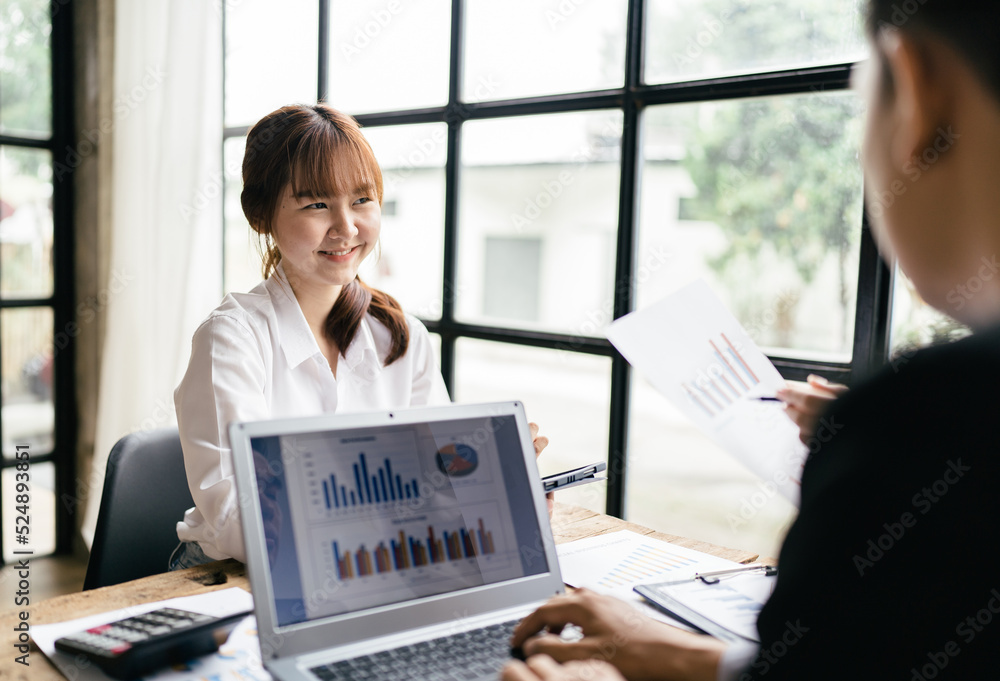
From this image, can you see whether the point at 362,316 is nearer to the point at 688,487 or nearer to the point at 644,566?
the point at 644,566

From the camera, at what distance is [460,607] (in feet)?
2.91

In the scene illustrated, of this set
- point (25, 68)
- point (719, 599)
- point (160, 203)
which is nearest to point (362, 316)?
point (719, 599)

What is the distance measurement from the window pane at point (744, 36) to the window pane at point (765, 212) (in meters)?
0.08

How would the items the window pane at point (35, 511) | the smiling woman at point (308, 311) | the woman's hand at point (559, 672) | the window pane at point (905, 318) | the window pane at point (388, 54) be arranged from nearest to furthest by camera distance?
the woman's hand at point (559, 672) → the smiling woman at point (308, 311) → the window pane at point (905, 318) → the window pane at point (388, 54) → the window pane at point (35, 511)

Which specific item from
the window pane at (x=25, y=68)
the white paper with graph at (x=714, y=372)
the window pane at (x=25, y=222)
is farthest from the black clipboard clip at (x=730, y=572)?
the window pane at (x=25, y=68)

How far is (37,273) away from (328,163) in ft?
6.95

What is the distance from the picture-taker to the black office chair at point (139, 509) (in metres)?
1.38

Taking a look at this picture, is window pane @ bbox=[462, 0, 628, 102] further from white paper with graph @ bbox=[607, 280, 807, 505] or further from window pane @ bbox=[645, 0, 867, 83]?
white paper with graph @ bbox=[607, 280, 807, 505]

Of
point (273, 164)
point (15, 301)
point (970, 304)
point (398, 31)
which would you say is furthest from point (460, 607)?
point (15, 301)

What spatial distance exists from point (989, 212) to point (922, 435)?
16cm

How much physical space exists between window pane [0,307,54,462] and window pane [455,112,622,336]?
186 centimetres

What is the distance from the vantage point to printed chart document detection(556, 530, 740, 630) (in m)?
1.12

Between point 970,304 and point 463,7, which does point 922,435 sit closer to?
point 970,304

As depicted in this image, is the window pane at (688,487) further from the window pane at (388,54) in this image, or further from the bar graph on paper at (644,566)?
the window pane at (388,54)
